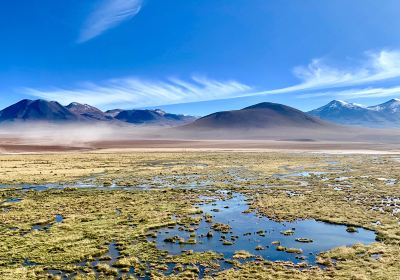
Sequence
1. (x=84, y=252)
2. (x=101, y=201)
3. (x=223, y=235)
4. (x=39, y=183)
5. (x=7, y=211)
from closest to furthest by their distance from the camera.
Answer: (x=84, y=252) < (x=223, y=235) < (x=7, y=211) < (x=101, y=201) < (x=39, y=183)

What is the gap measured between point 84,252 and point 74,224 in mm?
6916

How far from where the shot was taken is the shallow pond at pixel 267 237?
21581 millimetres

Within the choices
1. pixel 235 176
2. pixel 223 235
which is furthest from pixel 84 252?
pixel 235 176

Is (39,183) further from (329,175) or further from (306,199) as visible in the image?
(329,175)

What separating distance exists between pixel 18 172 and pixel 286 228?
1988 inches

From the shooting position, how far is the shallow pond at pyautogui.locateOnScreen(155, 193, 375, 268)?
2158 cm

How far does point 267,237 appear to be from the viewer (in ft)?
80.1

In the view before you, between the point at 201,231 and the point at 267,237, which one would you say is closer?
the point at 267,237

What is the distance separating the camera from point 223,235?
2488cm

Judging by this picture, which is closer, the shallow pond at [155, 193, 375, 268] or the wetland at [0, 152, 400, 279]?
the wetland at [0, 152, 400, 279]

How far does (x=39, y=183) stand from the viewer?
1962 inches

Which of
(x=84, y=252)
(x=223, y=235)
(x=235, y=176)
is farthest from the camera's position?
(x=235, y=176)

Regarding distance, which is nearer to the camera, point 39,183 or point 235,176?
point 39,183

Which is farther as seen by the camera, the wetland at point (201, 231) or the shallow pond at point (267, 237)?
the shallow pond at point (267, 237)
